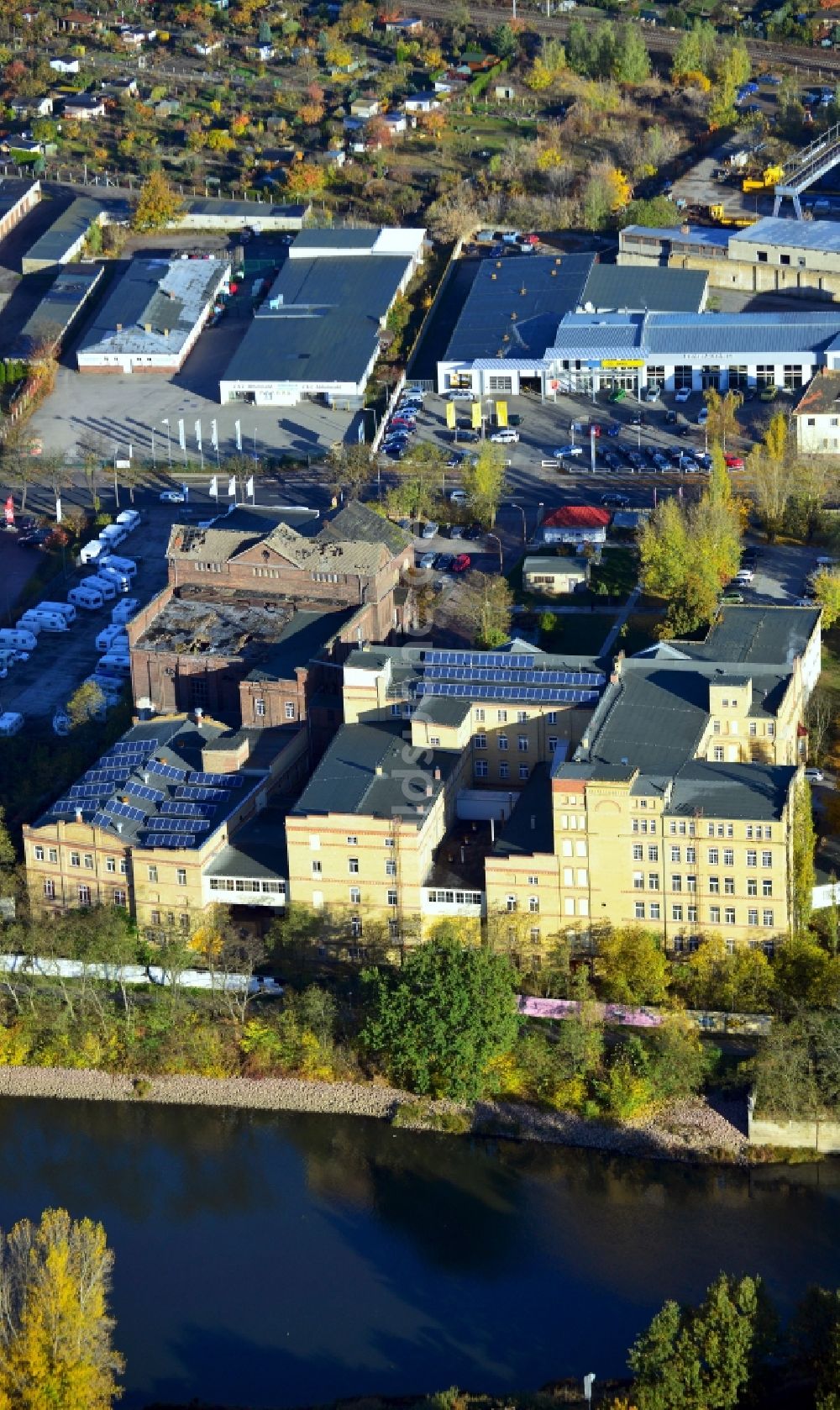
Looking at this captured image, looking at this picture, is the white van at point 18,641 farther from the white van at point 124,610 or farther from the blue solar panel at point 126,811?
the blue solar panel at point 126,811

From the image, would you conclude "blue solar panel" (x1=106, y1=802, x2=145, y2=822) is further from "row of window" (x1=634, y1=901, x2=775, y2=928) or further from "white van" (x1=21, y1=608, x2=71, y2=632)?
"white van" (x1=21, y1=608, x2=71, y2=632)

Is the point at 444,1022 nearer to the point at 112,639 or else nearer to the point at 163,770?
the point at 163,770

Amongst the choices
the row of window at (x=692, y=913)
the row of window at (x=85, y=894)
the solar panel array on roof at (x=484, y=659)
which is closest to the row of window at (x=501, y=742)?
the solar panel array on roof at (x=484, y=659)

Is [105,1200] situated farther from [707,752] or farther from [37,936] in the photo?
[707,752]

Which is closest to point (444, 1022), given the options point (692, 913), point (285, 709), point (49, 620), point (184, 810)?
point (692, 913)

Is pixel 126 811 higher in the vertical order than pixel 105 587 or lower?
higher

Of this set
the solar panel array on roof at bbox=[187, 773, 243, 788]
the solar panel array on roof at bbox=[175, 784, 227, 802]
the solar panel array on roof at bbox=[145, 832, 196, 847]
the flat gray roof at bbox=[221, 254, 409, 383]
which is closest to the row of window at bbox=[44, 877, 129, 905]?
the solar panel array on roof at bbox=[145, 832, 196, 847]
